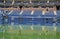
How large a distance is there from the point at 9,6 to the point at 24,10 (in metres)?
1.60

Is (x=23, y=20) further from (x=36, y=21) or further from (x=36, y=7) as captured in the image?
(x=36, y=7)

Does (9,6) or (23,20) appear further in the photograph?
(9,6)

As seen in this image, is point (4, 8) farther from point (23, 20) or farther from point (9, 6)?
point (23, 20)

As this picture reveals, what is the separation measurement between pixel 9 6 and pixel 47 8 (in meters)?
3.40

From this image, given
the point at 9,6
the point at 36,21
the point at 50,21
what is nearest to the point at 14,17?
the point at 36,21

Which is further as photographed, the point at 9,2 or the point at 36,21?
the point at 9,2

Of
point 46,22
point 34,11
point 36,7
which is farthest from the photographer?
point 36,7

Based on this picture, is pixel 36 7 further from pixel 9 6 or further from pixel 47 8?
pixel 9 6

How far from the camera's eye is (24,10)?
16.9 m

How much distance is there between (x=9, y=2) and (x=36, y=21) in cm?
582

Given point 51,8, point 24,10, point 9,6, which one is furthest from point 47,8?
point 9,6

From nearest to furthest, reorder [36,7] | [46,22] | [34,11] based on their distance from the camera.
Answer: [46,22], [34,11], [36,7]

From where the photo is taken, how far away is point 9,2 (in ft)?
61.0

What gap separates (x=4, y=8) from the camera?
17.2 metres
